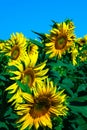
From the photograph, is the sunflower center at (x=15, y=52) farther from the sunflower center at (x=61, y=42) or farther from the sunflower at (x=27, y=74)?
the sunflower at (x=27, y=74)

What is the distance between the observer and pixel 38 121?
3.59 m

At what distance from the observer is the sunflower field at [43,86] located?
354 cm

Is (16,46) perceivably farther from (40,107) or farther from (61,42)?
(40,107)

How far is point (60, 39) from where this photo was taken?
5.18m

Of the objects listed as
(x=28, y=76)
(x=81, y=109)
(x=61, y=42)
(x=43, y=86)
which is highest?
(x=61, y=42)

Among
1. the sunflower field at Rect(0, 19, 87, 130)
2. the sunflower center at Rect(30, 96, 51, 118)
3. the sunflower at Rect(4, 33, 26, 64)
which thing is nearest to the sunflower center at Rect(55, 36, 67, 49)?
the sunflower field at Rect(0, 19, 87, 130)

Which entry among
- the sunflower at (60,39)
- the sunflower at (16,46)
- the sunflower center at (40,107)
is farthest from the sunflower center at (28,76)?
the sunflower at (16,46)

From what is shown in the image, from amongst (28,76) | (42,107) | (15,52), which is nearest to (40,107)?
(42,107)

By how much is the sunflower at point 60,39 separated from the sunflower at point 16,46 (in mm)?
419

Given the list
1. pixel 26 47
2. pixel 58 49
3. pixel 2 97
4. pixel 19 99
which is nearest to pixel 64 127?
pixel 19 99

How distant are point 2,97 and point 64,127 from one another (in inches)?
33.9

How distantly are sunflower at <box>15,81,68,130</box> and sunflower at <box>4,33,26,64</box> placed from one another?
1.73m

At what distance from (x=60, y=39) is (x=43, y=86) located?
169 centimetres

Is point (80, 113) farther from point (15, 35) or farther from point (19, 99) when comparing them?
point (15, 35)
